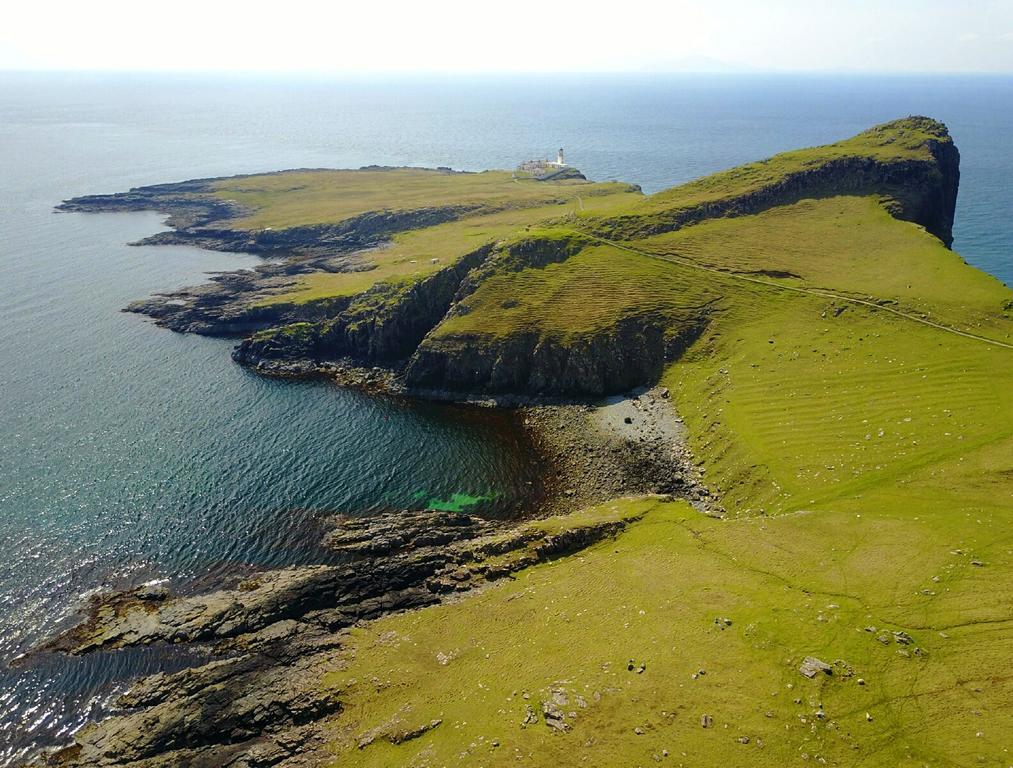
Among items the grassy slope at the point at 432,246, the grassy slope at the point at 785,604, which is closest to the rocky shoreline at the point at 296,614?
the grassy slope at the point at 785,604

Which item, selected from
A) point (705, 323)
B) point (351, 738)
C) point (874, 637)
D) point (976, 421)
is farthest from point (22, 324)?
point (976, 421)

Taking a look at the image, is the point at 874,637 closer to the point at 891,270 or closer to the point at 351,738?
the point at 351,738

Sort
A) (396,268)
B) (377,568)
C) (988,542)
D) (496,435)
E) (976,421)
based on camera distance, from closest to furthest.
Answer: (988,542)
(377,568)
(976,421)
(496,435)
(396,268)

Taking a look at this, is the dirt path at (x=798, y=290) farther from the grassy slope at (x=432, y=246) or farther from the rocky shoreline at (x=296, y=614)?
the rocky shoreline at (x=296, y=614)

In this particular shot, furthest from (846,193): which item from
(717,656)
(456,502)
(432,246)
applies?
(717,656)

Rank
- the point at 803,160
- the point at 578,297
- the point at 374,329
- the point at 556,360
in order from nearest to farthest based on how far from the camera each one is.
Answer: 1. the point at 556,360
2. the point at 578,297
3. the point at 374,329
4. the point at 803,160

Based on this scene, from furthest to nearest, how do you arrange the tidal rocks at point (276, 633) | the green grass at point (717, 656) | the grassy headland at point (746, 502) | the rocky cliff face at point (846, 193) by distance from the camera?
the rocky cliff face at point (846, 193) < the tidal rocks at point (276, 633) < the grassy headland at point (746, 502) < the green grass at point (717, 656)

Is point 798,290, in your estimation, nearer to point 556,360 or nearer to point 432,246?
point 556,360

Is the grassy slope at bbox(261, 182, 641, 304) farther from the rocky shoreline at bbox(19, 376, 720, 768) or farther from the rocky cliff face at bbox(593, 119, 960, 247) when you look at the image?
the rocky shoreline at bbox(19, 376, 720, 768)
